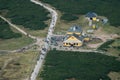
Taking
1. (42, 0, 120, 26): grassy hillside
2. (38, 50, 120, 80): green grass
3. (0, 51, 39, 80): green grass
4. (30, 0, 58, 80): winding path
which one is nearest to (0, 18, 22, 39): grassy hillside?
(30, 0, 58, 80): winding path

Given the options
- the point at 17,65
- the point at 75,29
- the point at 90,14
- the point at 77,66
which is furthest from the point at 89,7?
the point at 17,65

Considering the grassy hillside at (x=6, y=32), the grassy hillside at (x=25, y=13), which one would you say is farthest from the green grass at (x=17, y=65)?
the grassy hillside at (x=25, y=13)

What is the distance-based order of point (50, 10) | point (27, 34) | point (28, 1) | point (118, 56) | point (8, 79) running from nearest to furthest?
1. point (8, 79)
2. point (118, 56)
3. point (27, 34)
4. point (50, 10)
5. point (28, 1)

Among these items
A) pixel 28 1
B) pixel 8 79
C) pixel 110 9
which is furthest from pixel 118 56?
pixel 28 1

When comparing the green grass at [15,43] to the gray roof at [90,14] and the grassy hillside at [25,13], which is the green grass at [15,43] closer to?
the grassy hillside at [25,13]

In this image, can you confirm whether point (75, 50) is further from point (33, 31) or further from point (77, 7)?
point (77, 7)

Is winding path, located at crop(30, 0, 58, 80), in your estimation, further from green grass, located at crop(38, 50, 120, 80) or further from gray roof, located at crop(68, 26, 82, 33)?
gray roof, located at crop(68, 26, 82, 33)

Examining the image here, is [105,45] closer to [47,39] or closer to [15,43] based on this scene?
[47,39]
